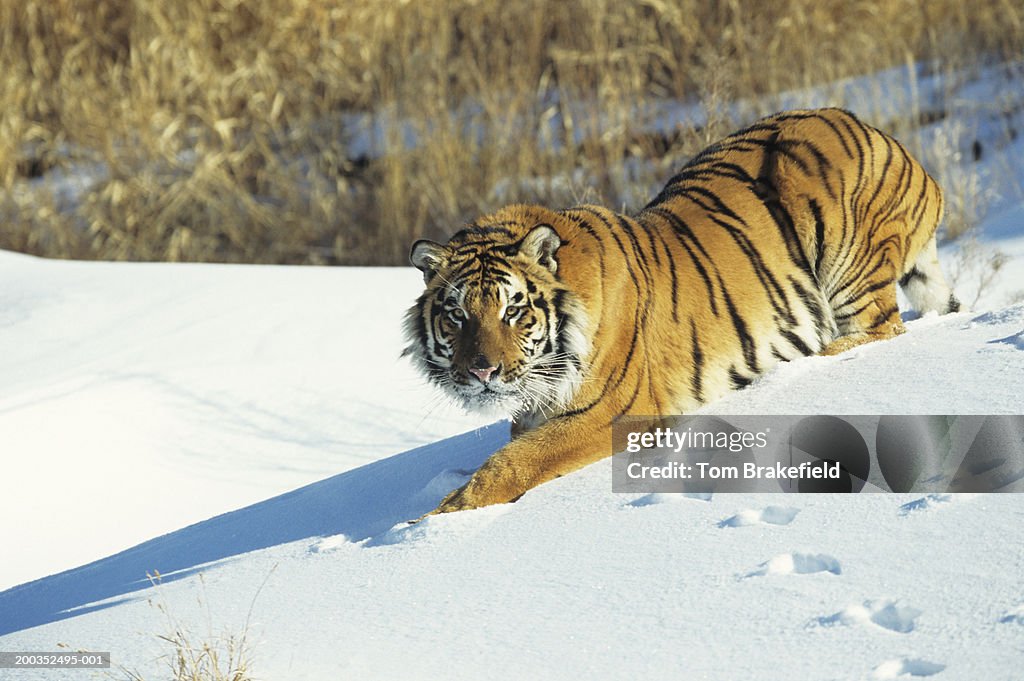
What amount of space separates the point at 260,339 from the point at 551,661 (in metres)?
4.27

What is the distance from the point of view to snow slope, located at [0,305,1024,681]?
2268 mm

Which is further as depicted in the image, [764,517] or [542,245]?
[542,245]

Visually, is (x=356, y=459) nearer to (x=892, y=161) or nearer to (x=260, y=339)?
(x=260, y=339)

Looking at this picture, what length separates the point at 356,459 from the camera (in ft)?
17.2

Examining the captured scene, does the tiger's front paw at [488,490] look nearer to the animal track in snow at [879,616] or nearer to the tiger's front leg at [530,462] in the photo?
the tiger's front leg at [530,462]

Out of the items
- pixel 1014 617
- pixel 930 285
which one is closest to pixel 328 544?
pixel 1014 617

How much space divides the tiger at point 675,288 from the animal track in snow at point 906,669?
130cm

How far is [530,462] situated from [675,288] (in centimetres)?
86

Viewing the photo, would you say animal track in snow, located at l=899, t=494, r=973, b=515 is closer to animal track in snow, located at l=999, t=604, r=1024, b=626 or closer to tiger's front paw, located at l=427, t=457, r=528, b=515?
animal track in snow, located at l=999, t=604, r=1024, b=626

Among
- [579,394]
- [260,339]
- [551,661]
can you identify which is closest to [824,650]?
[551,661]

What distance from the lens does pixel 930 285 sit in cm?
447

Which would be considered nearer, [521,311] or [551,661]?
[551,661]

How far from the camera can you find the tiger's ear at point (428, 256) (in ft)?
11.3

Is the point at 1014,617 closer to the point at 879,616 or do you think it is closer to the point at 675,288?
the point at 879,616
